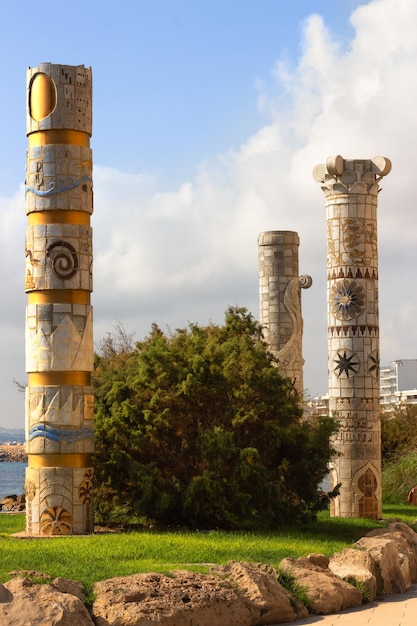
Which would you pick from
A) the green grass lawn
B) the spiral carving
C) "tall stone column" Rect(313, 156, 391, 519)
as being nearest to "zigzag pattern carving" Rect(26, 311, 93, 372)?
the spiral carving

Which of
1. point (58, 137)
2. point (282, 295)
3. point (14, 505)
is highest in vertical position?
point (58, 137)

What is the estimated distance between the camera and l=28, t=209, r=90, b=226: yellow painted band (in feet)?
49.9

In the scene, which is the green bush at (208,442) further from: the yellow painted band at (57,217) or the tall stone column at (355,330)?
the tall stone column at (355,330)

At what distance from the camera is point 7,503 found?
2502cm

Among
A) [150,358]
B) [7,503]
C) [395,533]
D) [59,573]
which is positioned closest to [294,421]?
[150,358]

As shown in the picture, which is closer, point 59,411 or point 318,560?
point 318,560

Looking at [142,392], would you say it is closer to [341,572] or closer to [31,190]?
[31,190]

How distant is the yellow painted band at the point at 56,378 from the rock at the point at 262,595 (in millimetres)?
5624

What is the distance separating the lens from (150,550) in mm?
12508

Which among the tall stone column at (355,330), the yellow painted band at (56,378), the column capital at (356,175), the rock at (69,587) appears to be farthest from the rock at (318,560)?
the column capital at (356,175)

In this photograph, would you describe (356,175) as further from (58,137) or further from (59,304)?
(59,304)

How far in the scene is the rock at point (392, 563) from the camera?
11195mm

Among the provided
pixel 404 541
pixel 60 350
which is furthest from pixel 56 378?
pixel 404 541

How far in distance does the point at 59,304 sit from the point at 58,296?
119 millimetres
